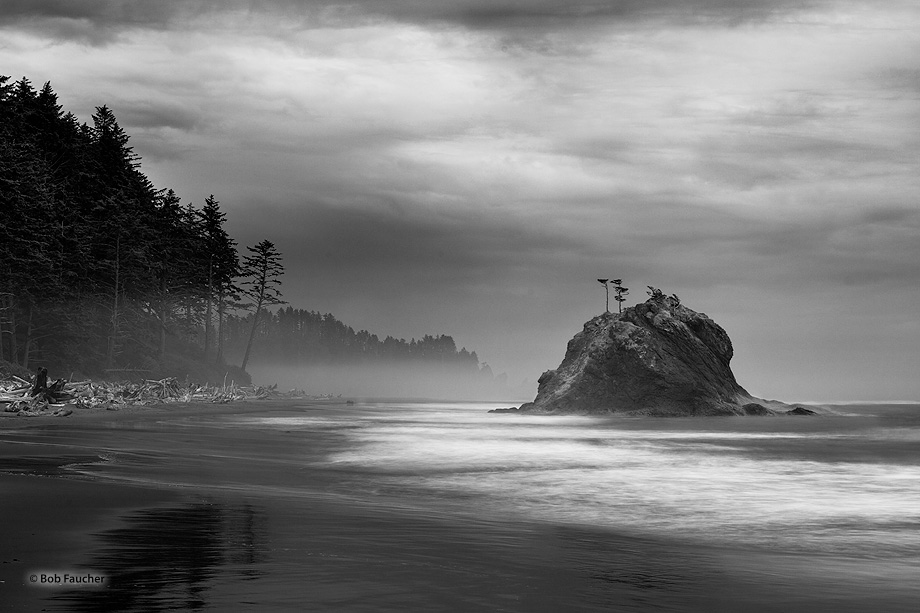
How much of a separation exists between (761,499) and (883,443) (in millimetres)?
29268

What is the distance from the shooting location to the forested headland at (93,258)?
173 feet

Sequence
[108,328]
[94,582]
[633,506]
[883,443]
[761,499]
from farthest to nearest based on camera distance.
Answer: [108,328] → [883,443] → [761,499] → [633,506] → [94,582]

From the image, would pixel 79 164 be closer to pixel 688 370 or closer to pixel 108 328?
pixel 108 328

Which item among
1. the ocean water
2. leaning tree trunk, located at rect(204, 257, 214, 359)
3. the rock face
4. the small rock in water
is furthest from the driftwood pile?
the small rock in water

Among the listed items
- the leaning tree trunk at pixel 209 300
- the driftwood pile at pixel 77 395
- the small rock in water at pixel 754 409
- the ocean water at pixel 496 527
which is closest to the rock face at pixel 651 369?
the small rock in water at pixel 754 409

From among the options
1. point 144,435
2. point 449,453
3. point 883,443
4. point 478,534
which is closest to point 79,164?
point 144,435

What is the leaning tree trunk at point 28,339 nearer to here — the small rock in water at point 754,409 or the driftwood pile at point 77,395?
the driftwood pile at point 77,395

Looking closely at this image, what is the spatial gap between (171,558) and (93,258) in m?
61.0

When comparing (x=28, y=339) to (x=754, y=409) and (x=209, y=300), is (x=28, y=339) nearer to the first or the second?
(x=209, y=300)

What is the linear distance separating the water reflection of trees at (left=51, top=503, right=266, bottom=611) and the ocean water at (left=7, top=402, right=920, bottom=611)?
0.12 ft

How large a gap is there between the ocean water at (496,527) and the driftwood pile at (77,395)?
18.8 ft

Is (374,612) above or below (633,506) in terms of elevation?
above

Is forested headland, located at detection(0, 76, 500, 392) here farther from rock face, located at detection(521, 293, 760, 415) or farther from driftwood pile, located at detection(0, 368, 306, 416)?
rock face, located at detection(521, 293, 760, 415)

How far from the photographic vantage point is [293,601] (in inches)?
273
